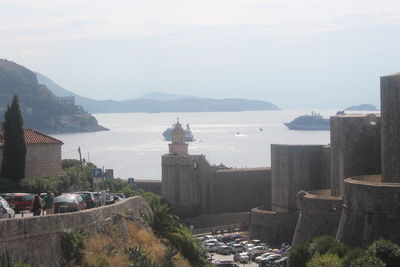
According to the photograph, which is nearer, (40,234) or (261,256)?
(40,234)

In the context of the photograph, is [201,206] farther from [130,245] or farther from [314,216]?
[130,245]

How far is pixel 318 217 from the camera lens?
1352 inches

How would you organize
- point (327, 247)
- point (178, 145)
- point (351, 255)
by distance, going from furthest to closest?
point (178, 145), point (327, 247), point (351, 255)

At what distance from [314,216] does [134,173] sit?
7967cm

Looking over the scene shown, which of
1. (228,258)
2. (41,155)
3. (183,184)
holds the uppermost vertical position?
(41,155)

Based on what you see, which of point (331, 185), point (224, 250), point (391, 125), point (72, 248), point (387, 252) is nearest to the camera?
point (72, 248)

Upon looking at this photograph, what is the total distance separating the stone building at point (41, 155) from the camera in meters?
36.6

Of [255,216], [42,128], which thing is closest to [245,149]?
[42,128]

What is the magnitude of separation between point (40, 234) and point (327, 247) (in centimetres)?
1305

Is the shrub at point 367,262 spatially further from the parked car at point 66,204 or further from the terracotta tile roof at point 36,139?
the terracotta tile roof at point 36,139

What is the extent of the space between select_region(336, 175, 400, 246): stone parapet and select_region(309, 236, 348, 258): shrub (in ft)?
2.44

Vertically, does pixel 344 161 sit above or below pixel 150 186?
above

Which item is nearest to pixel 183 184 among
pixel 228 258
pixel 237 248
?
pixel 237 248

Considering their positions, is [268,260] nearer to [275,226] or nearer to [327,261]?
[275,226]
